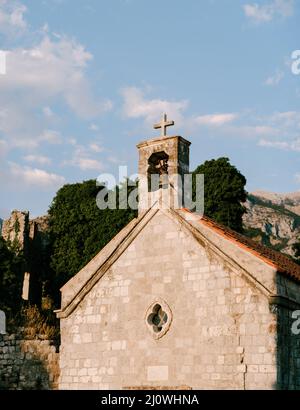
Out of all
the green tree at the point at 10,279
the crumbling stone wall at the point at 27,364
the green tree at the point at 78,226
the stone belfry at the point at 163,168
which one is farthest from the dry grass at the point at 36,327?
the stone belfry at the point at 163,168

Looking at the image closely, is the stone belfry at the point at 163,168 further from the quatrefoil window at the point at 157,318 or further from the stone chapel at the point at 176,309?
the quatrefoil window at the point at 157,318

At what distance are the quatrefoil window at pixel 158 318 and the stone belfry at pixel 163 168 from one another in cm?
245

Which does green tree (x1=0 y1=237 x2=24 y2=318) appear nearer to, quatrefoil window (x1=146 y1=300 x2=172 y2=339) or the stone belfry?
the stone belfry

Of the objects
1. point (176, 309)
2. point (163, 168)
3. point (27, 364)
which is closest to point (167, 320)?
point (176, 309)

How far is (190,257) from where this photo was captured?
14.3m

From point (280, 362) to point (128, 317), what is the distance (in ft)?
13.2

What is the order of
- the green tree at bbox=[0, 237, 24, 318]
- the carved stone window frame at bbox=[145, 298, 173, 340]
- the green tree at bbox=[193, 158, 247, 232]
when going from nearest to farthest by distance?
1. the carved stone window frame at bbox=[145, 298, 173, 340]
2. the green tree at bbox=[0, 237, 24, 318]
3. the green tree at bbox=[193, 158, 247, 232]

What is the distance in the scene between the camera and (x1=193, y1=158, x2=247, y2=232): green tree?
35031mm

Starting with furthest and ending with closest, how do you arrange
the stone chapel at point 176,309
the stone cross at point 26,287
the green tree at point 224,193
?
the stone cross at point 26,287
the green tree at point 224,193
the stone chapel at point 176,309

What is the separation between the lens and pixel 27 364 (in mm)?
17844

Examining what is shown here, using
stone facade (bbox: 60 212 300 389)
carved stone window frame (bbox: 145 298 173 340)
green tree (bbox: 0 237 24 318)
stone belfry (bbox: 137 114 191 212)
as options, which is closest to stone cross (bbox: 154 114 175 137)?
stone belfry (bbox: 137 114 191 212)

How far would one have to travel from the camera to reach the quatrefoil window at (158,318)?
14.2m

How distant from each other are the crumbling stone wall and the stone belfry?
536cm

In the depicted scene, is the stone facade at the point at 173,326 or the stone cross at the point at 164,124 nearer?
the stone facade at the point at 173,326
